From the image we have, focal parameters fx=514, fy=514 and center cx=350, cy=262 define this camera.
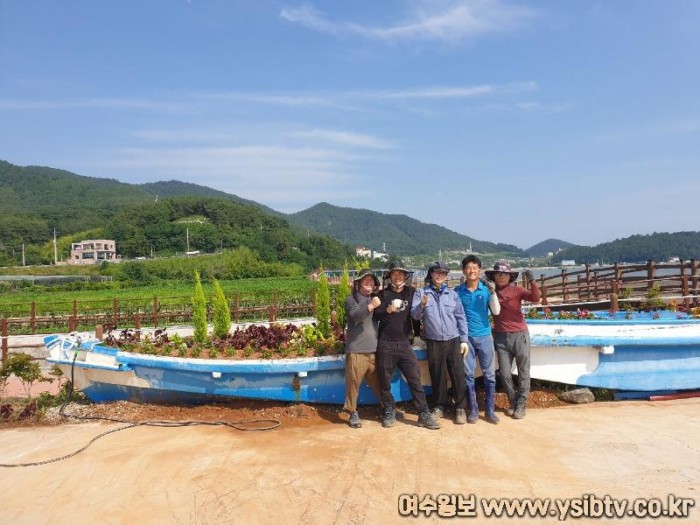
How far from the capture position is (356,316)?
4.88 metres

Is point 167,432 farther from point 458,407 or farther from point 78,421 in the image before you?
point 458,407

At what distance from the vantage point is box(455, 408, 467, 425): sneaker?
16.2 feet

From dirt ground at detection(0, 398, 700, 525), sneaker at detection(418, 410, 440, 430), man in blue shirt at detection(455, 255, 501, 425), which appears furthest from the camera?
man in blue shirt at detection(455, 255, 501, 425)

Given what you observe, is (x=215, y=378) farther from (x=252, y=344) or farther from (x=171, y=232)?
(x=171, y=232)

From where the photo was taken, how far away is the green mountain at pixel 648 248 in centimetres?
10156

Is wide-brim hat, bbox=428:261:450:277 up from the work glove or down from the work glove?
up

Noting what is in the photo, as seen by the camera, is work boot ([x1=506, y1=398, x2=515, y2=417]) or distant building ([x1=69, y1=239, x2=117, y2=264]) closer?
work boot ([x1=506, y1=398, x2=515, y2=417])

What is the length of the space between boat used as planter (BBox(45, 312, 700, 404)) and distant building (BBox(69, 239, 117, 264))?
91280mm

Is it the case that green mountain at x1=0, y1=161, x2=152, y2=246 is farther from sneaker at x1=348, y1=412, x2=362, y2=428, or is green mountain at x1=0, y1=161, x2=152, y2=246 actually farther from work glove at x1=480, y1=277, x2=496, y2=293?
work glove at x1=480, y1=277, x2=496, y2=293

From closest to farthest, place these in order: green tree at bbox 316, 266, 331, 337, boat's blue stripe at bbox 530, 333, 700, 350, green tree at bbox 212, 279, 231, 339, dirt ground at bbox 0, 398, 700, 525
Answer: dirt ground at bbox 0, 398, 700, 525 → boat's blue stripe at bbox 530, 333, 700, 350 → green tree at bbox 316, 266, 331, 337 → green tree at bbox 212, 279, 231, 339

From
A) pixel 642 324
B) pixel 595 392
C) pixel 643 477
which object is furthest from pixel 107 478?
pixel 642 324

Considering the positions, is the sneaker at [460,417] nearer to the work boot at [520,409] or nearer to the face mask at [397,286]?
the work boot at [520,409]

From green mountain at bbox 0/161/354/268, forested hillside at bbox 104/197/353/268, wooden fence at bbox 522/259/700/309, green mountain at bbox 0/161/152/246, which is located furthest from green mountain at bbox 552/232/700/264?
green mountain at bbox 0/161/152/246

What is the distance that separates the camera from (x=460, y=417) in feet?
16.3
